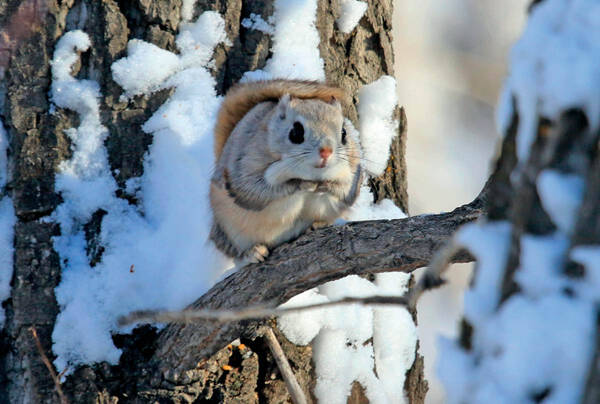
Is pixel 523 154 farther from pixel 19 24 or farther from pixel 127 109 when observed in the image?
pixel 19 24

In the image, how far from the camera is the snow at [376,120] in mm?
2504

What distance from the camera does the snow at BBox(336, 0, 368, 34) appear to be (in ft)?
8.27

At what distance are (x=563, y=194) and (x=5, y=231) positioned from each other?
184 centimetres

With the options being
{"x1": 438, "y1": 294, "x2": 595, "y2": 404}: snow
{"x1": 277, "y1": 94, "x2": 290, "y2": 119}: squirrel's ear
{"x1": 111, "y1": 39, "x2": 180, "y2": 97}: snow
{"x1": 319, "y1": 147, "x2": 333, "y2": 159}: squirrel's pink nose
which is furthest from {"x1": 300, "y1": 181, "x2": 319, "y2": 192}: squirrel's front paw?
{"x1": 438, "y1": 294, "x2": 595, "y2": 404}: snow

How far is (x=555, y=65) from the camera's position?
84 cm

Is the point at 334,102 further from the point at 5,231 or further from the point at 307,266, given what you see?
the point at 5,231

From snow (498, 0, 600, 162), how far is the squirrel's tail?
129 centimetres

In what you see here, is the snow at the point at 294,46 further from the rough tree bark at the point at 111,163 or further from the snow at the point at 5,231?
the snow at the point at 5,231

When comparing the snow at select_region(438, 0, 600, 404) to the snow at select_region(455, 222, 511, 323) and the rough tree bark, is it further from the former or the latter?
the rough tree bark

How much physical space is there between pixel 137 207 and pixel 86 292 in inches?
12.8

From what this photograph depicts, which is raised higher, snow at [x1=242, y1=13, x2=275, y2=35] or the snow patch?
snow at [x1=242, y1=13, x2=275, y2=35]

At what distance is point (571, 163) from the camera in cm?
86

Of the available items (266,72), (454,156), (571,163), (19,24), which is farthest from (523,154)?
(454,156)

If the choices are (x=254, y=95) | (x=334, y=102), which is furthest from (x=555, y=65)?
(x=254, y=95)
